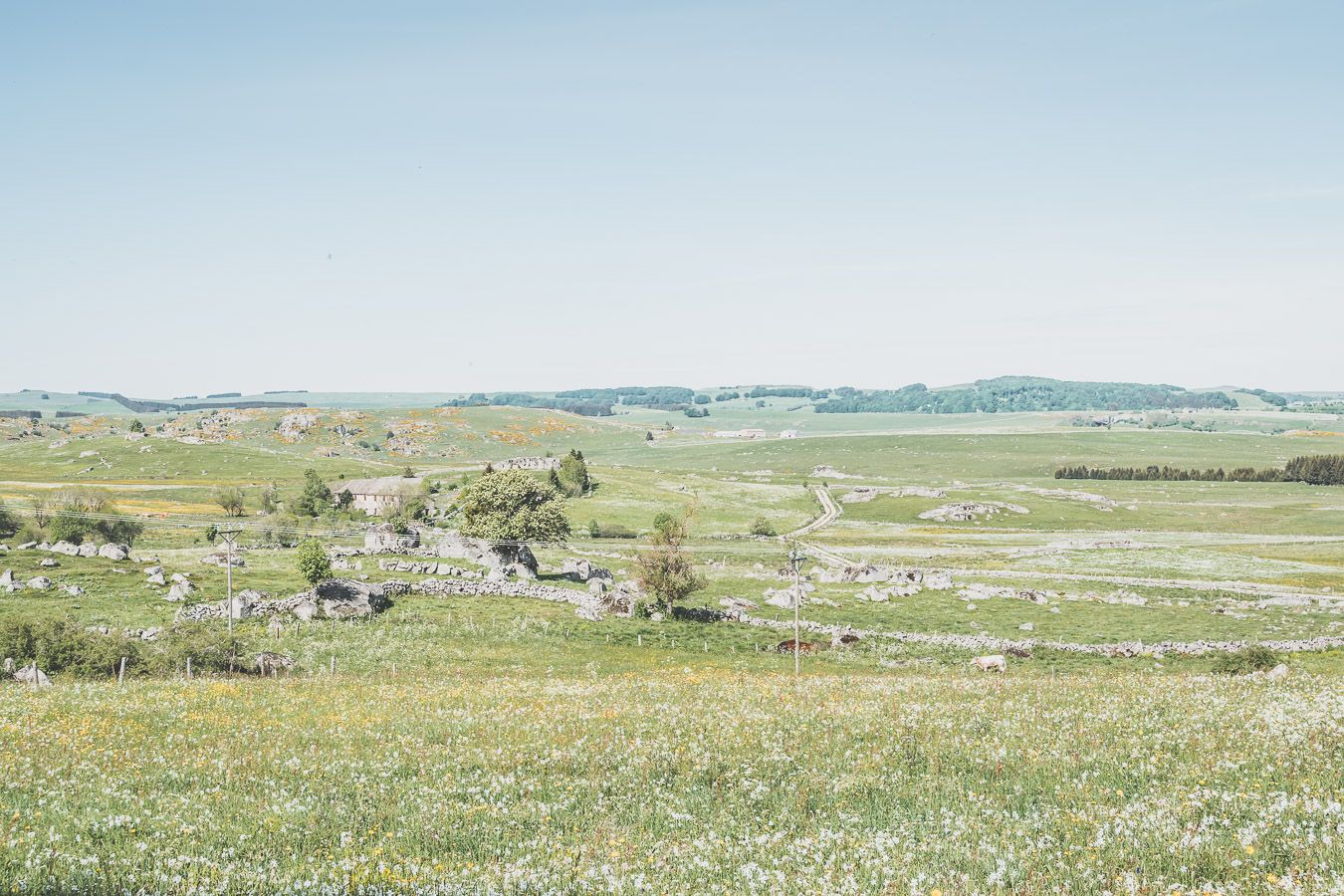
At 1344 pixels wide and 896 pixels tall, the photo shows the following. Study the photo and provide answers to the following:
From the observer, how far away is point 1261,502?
651 ft

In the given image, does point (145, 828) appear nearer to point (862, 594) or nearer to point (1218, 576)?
point (862, 594)

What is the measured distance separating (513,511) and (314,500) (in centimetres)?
7563

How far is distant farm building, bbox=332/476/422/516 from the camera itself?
167 meters

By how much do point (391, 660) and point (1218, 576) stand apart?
98.2m

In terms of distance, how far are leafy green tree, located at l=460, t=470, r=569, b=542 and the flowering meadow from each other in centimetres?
7611

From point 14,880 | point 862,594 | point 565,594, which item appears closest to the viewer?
point 14,880

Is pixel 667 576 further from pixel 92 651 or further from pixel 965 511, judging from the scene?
pixel 965 511

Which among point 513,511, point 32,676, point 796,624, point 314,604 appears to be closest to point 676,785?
point 796,624

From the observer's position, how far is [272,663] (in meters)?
46.2

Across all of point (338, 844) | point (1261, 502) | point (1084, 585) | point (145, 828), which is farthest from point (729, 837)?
point (1261, 502)

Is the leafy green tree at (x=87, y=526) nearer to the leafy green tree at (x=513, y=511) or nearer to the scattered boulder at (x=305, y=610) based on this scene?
the leafy green tree at (x=513, y=511)

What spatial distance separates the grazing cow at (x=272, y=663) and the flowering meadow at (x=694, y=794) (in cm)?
2303

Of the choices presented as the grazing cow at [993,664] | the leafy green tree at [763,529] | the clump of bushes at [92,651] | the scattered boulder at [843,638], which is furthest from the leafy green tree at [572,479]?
the clump of bushes at [92,651]

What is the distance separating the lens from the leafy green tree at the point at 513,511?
9950 cm
